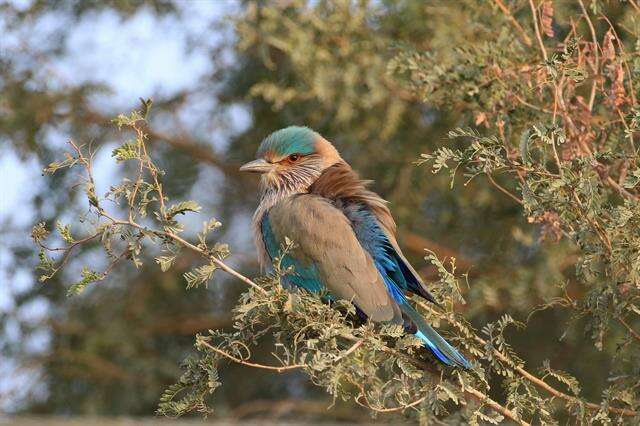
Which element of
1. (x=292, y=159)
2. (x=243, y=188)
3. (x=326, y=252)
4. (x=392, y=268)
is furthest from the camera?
(x=243, y=188)

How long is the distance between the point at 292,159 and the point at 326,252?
1.24 meters

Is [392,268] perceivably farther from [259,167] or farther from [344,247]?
[259,167]

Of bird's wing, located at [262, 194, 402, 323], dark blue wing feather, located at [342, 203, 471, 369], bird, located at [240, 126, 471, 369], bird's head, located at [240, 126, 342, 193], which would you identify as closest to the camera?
dark blue wing feather, located at [342, 203, 471, 369]

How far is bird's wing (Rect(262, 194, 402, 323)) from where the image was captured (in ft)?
14.4

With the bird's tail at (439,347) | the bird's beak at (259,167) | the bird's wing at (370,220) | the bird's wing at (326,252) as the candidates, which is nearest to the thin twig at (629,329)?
the bird's tail at (439,347)

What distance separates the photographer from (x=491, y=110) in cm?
450

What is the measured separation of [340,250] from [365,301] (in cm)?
39

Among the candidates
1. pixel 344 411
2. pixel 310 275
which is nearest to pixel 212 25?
pixel 344 411

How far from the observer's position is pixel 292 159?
19.0 ft

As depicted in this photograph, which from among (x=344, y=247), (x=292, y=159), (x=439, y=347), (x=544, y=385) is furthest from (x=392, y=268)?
(x=292, y=159)

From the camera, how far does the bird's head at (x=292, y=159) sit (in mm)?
5641

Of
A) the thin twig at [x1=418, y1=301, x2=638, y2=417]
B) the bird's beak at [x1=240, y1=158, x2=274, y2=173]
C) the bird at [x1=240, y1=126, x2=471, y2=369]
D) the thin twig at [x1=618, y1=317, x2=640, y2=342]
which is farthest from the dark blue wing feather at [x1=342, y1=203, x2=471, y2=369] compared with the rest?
the bird's beak at [x1=240, y1=158, x2=274, y2=173]

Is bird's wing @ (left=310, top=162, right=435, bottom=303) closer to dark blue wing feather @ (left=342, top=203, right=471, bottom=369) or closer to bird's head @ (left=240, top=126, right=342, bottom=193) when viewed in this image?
dark blue wing feather @ (left=342, top=203, right=471, bottom=369)

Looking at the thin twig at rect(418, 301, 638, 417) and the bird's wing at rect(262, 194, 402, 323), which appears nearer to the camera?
the thin twig at rect(418, 301, 638, 417)
